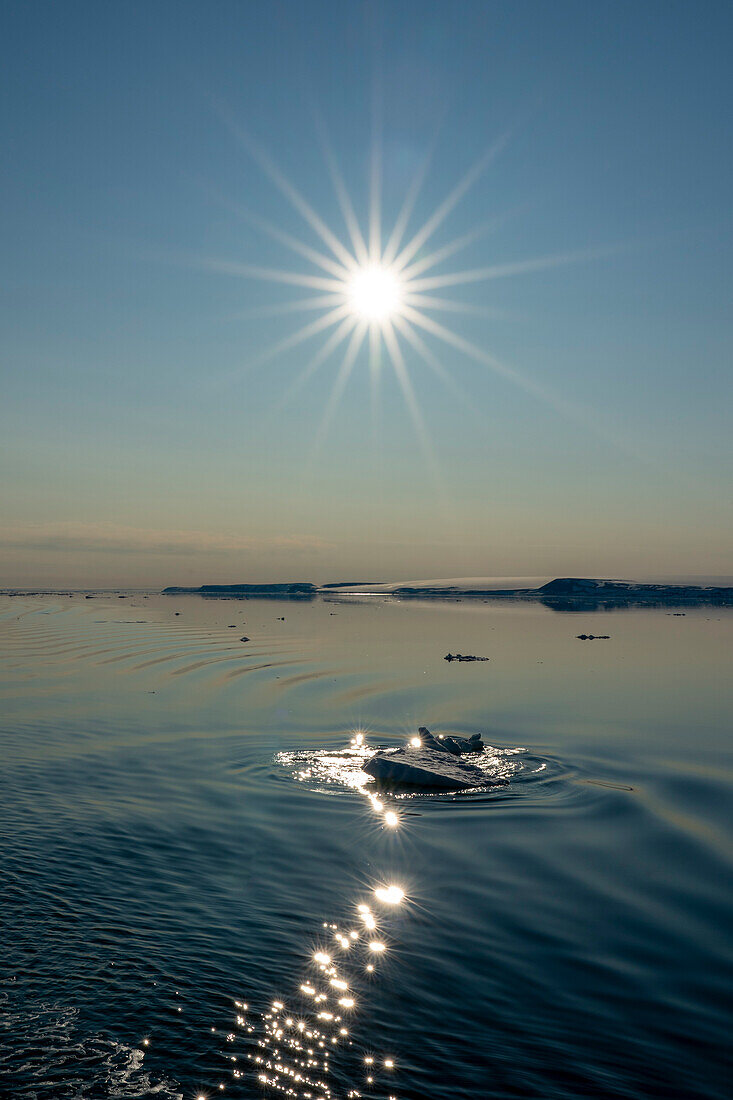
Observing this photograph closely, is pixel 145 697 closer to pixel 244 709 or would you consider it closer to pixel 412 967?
pixel 244 709

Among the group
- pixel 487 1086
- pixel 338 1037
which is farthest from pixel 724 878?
pixel 338 1037

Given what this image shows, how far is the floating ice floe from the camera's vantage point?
18547 millimetres

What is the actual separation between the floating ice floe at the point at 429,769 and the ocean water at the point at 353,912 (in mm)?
715

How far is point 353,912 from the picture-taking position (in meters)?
11.1

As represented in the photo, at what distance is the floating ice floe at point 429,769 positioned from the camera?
18.5 m

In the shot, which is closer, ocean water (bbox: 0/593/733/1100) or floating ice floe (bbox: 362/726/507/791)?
ocean water (bbox: 0/593/733/1100)

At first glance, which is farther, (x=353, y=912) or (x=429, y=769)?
(x=429, y=769)

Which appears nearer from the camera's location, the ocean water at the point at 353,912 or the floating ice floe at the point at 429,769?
the ocean water at the point at 353,912

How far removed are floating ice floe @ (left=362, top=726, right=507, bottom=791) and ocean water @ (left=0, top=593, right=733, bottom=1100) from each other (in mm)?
715

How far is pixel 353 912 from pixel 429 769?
7960mm

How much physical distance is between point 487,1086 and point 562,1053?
1.15 metres

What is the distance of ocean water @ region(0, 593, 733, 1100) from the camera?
24.1ft

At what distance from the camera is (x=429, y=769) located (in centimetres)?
1886

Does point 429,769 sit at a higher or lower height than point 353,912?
higher
